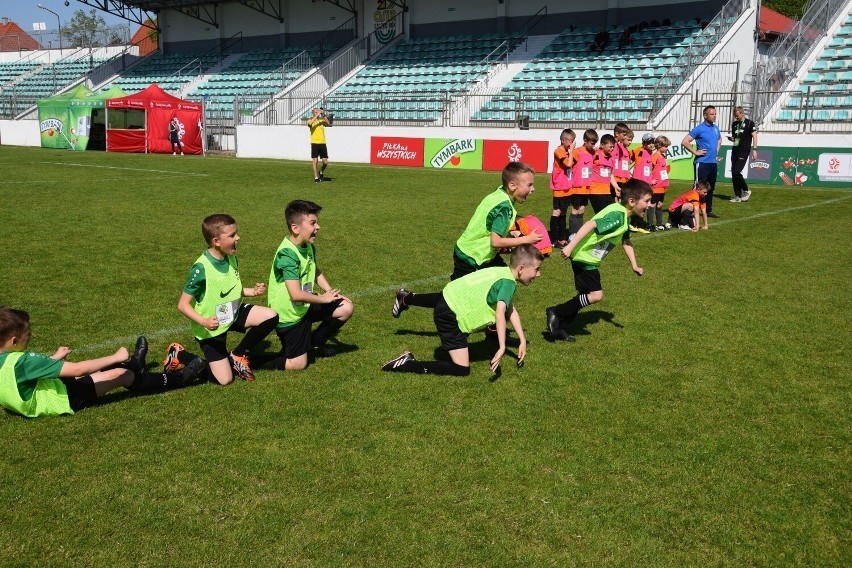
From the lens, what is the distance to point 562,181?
12148mm

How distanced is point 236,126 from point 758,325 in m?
29.9

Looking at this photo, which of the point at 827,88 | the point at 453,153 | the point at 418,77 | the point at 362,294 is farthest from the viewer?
the point at 418,77

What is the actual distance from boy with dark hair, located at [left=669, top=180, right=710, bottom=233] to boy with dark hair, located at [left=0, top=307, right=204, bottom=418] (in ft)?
35.1

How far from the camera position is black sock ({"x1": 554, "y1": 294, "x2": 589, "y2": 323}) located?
7.09 m

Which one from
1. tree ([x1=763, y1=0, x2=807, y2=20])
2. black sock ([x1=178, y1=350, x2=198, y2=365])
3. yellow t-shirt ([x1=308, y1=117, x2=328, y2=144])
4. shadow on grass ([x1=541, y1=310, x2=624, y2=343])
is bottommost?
shadow on grass ([x1=541, y1=310, x2=624, y2=343])

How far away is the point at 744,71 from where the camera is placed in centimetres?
2733

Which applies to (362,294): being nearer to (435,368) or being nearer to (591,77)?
(435,368)

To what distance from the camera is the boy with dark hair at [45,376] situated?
478cm

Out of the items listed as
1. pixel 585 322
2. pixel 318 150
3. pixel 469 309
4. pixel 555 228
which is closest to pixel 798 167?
pixel 555 228

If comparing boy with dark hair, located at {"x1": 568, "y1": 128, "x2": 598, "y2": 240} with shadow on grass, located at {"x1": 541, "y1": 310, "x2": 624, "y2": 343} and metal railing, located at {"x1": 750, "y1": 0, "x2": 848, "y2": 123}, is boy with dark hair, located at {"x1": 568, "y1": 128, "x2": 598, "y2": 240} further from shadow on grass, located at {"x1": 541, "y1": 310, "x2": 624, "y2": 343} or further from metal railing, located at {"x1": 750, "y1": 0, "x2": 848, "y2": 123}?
metal railing, located at {"x1": 750, "y1": 0, "x2": 848, "y2": 123}

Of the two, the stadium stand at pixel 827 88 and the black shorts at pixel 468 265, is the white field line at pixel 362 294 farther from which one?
the stadium stand at pixel 827 88

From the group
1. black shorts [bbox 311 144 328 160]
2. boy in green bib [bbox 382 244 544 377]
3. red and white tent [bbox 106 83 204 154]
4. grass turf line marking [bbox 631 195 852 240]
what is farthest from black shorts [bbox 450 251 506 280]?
red and white tent [bbox 106 83 204 154]

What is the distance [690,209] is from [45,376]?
455 inches

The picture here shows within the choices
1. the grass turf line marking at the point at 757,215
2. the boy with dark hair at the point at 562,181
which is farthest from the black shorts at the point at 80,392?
the grass turf line marking at the point at 757,215
